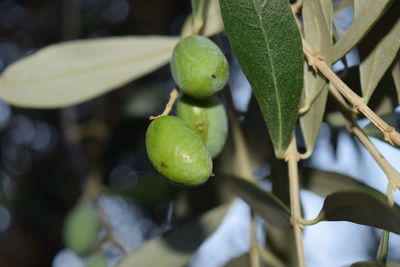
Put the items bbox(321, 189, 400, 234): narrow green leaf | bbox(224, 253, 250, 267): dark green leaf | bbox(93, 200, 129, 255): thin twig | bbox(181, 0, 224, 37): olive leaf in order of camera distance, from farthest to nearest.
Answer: bbox(93, 200, 129, 255): thin twig < bbox(224, 253, 250, 267): dark green leaf < bbox(181, 0, 224, 37): olive leaf < bbox(321, 189, 400, 234): narrow green leaf

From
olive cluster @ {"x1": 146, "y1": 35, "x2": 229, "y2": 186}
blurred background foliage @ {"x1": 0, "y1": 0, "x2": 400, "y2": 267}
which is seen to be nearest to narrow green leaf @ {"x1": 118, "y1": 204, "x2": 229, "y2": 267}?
blurred background foliage @ {"x1": 0, "y1": 0, "x2": 400, "y2": 267}

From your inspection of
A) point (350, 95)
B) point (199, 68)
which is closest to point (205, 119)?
point (199, 68)

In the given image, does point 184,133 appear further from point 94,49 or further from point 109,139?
point 109,139

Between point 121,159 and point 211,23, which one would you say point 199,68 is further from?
point 121,159

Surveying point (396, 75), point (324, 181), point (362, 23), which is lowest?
point (324, 181)

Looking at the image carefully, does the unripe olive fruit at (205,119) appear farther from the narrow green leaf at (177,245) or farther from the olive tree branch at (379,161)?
the narrow green leaf at (177,245)

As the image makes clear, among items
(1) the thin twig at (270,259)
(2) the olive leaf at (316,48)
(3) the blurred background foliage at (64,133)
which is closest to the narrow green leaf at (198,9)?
(2) the olive leaf at (316,48)

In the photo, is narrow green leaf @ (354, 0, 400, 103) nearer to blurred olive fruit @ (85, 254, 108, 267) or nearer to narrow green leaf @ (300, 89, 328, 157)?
narrow green leaf @ (300, 89, 328, 157)
